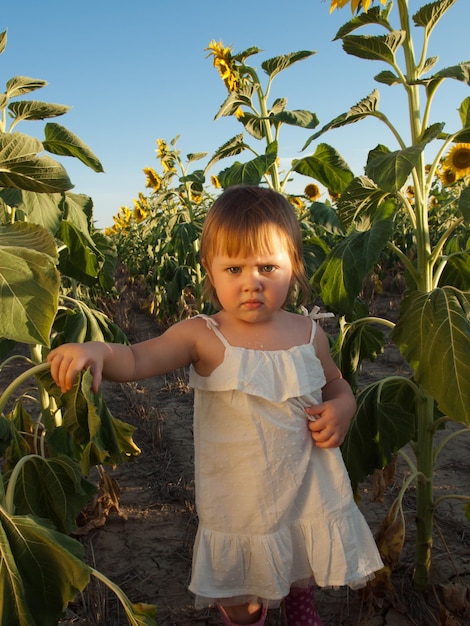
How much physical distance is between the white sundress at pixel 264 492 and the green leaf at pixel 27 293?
1.79 feet

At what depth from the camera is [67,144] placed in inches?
73.4

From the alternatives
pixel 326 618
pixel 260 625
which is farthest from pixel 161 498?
pixel 260 625

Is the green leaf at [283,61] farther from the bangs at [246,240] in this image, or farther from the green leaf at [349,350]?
the bangs at [246,240]

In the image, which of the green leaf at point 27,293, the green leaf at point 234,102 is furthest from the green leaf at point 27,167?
the green leaf at point 234,102

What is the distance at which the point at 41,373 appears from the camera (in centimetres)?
108

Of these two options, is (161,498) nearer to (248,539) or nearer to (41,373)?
(248,539)

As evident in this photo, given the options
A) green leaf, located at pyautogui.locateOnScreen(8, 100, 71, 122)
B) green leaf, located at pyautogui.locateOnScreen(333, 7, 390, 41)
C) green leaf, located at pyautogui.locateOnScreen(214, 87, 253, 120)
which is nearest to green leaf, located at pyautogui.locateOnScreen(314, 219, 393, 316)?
green leaf, located at pyautogui.locateOnScreen(333, 7, 390, 41)

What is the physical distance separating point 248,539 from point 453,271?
3.43ft

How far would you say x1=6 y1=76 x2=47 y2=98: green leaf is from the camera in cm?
186

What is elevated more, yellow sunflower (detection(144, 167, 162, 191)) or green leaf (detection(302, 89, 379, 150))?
green leaf (detection(302, 89, 379, 150))

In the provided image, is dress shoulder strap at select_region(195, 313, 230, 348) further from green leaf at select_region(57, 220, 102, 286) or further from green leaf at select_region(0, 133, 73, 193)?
green leaf at select_region(57, 220, 102, 286)

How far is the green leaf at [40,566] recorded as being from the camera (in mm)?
946

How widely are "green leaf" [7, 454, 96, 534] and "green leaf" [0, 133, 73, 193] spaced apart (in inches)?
26.0

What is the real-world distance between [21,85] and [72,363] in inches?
49.0
